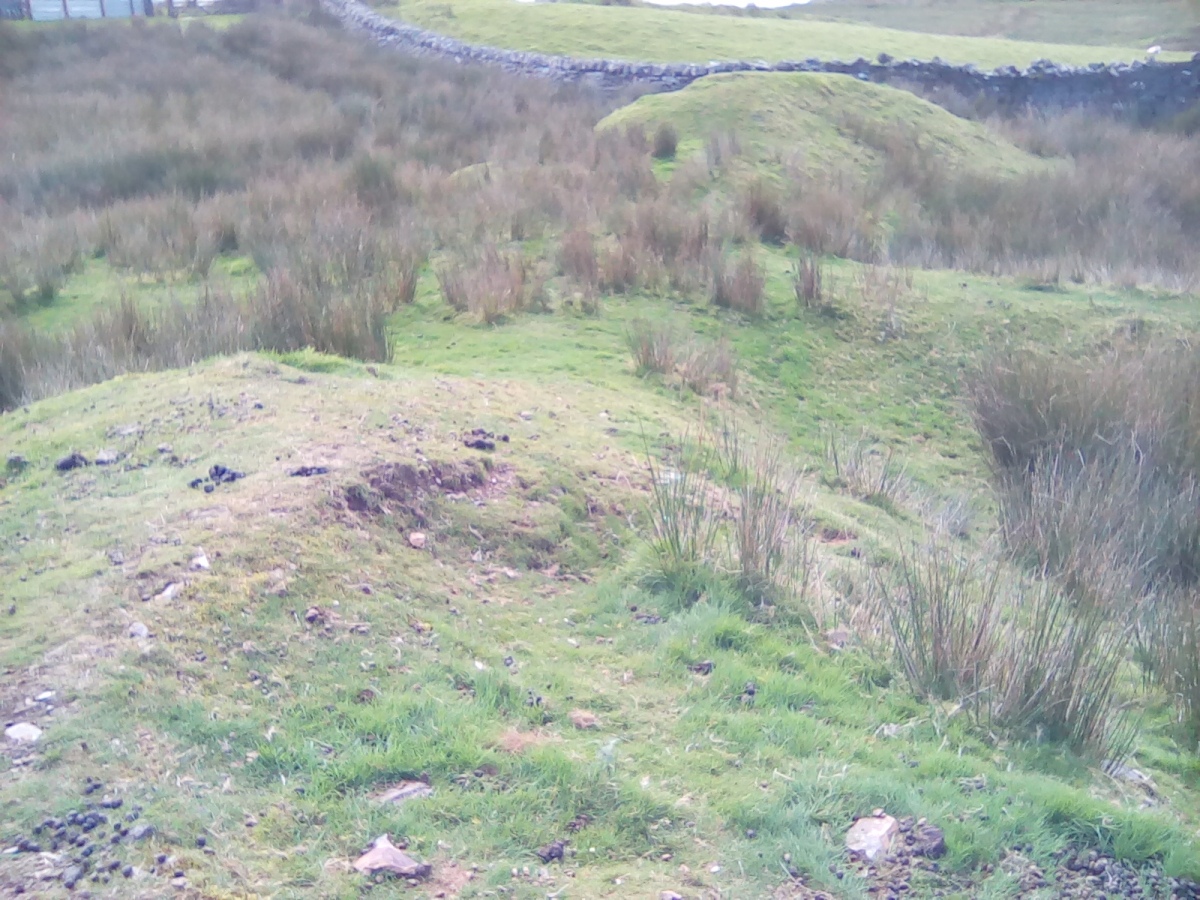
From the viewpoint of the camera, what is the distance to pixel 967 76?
88.3ft

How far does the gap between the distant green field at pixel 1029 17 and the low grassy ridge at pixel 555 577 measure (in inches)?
1497

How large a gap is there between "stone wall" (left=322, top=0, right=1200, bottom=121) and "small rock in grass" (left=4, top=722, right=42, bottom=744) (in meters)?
22.9

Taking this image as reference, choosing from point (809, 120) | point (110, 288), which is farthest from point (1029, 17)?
point (110, 288)

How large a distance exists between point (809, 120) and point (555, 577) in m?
14.6

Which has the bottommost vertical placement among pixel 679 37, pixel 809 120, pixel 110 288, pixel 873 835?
pixel 873 835

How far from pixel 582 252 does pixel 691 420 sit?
3608 mm

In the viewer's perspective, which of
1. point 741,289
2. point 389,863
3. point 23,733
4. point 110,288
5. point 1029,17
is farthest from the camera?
point 1029,17

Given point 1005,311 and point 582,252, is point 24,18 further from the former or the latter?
point 1005,311

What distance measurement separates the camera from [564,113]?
63.1 ft

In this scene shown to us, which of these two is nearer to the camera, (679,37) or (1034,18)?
(679,37)

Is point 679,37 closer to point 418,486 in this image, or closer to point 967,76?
point 967,76

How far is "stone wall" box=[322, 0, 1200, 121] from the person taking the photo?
2511cm

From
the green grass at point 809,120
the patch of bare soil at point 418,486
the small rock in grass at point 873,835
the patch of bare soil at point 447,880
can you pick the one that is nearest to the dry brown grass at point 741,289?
the patch of bare soil at point 418,486

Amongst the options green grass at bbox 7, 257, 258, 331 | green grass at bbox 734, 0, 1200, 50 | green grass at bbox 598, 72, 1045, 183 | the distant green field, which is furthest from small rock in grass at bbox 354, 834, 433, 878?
green grass at bbox 734, 0, 1200, 50
